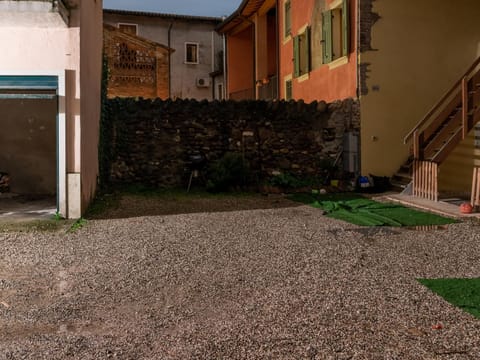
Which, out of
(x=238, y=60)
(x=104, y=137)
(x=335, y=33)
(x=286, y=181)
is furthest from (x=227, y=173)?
(x=238, y=60)

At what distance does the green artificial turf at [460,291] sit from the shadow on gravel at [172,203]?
5177 millimetres

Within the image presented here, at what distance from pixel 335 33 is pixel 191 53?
52.6ft

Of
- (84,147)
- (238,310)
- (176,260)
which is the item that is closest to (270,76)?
(84,147)

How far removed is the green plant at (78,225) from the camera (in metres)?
7.12

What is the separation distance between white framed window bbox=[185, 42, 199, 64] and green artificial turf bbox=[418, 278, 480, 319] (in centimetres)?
2463

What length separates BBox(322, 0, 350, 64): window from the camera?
12234 mm

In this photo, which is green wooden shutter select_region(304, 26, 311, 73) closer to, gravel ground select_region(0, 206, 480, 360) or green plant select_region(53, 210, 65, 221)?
gravel ground select_region(0, 206, 480, 360)

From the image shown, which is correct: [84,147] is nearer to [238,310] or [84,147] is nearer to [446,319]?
[238,310]

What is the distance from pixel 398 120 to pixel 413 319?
931 centimetres

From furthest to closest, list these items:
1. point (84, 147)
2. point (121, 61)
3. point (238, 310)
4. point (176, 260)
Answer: point (121, 61), point (84, 147), point (176, 260), point (238, 310)

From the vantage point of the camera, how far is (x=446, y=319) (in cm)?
343

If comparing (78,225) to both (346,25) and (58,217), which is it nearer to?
(58,217)

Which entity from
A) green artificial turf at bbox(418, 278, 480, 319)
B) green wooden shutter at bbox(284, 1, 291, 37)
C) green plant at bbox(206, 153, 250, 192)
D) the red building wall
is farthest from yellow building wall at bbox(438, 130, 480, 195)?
the red building wall

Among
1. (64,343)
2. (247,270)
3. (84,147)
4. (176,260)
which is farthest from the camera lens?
(84,147)
